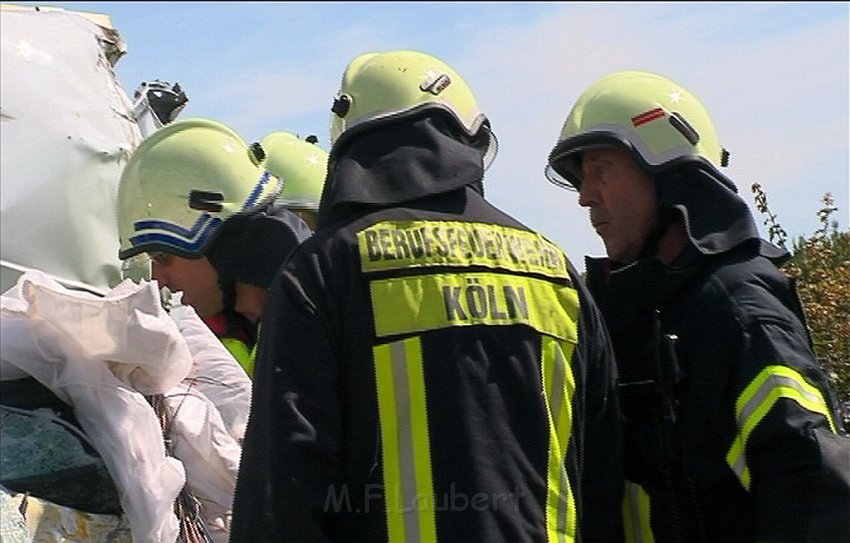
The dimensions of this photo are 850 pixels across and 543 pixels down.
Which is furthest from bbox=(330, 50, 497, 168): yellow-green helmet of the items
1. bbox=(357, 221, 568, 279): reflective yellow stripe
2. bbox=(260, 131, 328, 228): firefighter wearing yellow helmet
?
bbox=(260, 131, 328, 228): firefighter wearing yellow helmet

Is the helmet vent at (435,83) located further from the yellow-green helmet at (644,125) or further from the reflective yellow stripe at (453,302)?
the yellow-green helmet at (644,125)

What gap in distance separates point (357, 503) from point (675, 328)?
116cm

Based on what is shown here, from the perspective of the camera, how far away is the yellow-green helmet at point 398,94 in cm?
307

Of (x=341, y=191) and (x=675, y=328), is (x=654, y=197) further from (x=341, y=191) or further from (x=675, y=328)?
(x=341, y=191)

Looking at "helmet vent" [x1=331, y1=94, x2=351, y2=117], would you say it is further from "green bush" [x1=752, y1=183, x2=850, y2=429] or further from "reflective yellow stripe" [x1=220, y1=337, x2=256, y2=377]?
"green bush" [x1=752, y1=183, x2=850, y2=429]

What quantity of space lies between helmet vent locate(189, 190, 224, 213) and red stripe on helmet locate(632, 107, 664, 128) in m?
1.47

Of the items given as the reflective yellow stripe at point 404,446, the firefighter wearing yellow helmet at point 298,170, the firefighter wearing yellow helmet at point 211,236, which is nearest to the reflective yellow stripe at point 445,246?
the reflective yellow stripe at point 404,446

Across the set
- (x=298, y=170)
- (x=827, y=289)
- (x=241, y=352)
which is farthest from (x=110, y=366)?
(x=827, y=289)

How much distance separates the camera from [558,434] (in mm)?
2961

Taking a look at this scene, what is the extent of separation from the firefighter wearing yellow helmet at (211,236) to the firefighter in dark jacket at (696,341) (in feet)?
3.47

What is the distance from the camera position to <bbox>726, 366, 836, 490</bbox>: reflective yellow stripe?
10.4 feet

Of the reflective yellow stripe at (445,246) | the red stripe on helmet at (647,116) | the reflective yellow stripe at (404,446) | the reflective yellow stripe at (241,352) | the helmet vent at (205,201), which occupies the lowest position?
the reflective yellow stripe at (404,446)

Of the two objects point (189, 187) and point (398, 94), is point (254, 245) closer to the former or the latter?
point (189, 187)

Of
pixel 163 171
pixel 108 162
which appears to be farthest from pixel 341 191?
pixel 163 171
